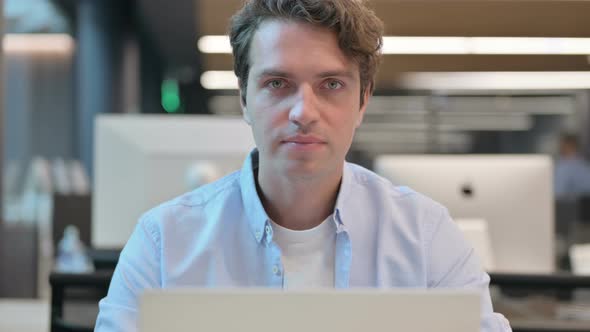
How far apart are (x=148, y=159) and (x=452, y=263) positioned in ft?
4.54

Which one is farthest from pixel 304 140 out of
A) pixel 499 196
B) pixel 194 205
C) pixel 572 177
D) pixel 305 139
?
pixel 572 177

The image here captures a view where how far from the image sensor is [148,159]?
2.38 meters

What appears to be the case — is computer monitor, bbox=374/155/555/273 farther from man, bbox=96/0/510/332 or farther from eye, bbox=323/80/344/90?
eye, bbox=323/80/344/90

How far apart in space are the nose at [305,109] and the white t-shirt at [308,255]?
0.67ft

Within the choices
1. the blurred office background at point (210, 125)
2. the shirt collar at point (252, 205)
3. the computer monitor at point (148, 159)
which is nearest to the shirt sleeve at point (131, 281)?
the shirt collar at point (252, 205)

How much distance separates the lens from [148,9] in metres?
9.09

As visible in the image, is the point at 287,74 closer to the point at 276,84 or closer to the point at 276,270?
the point at 276,84

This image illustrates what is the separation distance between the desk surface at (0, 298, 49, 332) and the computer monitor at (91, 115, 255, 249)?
32 centimetres

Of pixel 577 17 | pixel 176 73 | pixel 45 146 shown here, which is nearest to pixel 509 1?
pixel 577 17

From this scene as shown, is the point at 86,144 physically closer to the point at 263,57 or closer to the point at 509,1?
the point at 509,1

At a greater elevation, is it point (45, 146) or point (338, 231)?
point (45, 146)

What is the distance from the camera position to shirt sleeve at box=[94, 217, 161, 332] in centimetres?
112

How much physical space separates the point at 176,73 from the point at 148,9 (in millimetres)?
3507

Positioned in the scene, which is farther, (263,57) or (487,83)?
(487,83)
